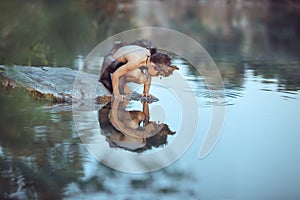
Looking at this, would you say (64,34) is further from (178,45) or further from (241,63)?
(241,63)

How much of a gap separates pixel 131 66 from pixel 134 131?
26.7 inches

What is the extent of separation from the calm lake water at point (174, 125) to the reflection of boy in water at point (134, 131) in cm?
6

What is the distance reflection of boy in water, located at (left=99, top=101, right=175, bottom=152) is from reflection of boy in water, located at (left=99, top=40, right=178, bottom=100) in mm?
264

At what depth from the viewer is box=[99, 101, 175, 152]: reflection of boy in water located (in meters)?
2.74

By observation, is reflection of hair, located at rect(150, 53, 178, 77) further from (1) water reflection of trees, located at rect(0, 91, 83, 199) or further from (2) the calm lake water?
(1) water reflection of trees, located at rect(0, 91, 83, 199)

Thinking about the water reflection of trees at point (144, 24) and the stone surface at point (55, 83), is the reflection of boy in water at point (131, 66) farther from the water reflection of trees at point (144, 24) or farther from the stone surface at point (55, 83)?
the water reflection of trees at point (144, 24)

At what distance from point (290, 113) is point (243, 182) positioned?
3.67ft

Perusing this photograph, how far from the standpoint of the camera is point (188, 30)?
6.02 m

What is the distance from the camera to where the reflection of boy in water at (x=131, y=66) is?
11.5 feet

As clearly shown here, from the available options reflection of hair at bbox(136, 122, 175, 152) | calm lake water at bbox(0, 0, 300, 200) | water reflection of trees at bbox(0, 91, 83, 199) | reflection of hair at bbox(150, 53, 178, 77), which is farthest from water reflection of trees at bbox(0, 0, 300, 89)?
reflection of hair at bbox(136, 122, 175, 152)

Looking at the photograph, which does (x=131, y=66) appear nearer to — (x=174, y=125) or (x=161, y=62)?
(x=161, y=62)

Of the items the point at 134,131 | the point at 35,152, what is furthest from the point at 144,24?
the point at 35,152

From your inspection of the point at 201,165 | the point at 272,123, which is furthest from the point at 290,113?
the point at 201,165

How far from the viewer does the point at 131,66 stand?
3498 mm
